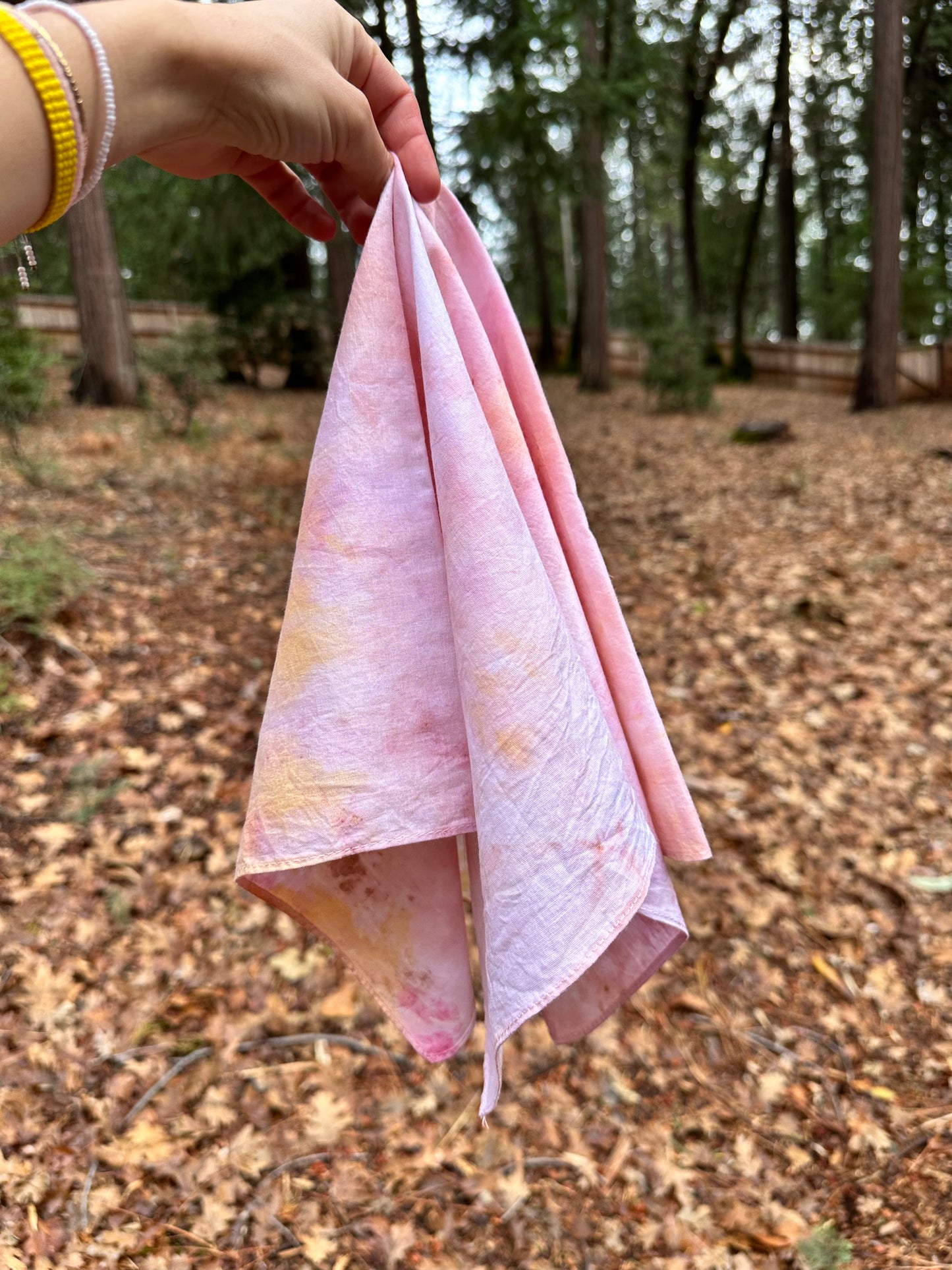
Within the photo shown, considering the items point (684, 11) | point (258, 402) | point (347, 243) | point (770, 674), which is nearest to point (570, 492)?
point (770, 674)

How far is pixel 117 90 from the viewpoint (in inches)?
39.2

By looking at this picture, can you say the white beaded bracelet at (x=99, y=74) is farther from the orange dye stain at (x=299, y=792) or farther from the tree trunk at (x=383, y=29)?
the tree trunk at (x=383, y=29)

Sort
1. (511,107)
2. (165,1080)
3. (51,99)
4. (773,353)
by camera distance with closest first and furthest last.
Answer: (51,99), (165,1080), (511,107), (773,353)

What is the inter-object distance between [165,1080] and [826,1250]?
1973 millimetres

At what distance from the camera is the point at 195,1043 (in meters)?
2.80

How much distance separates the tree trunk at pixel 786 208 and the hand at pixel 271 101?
17308 millimetres

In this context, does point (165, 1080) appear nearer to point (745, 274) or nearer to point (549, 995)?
point (549, 995)

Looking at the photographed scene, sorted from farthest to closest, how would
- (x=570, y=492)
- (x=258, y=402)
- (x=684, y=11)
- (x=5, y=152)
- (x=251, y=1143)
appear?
(x=684, y=11), (x=258, y=402), (x=251, y=1143), (x=570, y=492), (x=5, y=152)

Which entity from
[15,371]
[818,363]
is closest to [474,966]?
[15,371]

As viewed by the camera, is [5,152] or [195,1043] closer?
[5,152]

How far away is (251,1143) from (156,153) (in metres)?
2.58

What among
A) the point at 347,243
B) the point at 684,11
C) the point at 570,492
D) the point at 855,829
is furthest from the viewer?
the point at 684,11

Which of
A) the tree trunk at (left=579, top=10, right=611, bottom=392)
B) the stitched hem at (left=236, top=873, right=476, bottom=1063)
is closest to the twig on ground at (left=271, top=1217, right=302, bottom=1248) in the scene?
the stitched hem at (left=236, top=873, right=476, bottom=1063)

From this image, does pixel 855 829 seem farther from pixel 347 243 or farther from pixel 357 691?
pixel 347 243
